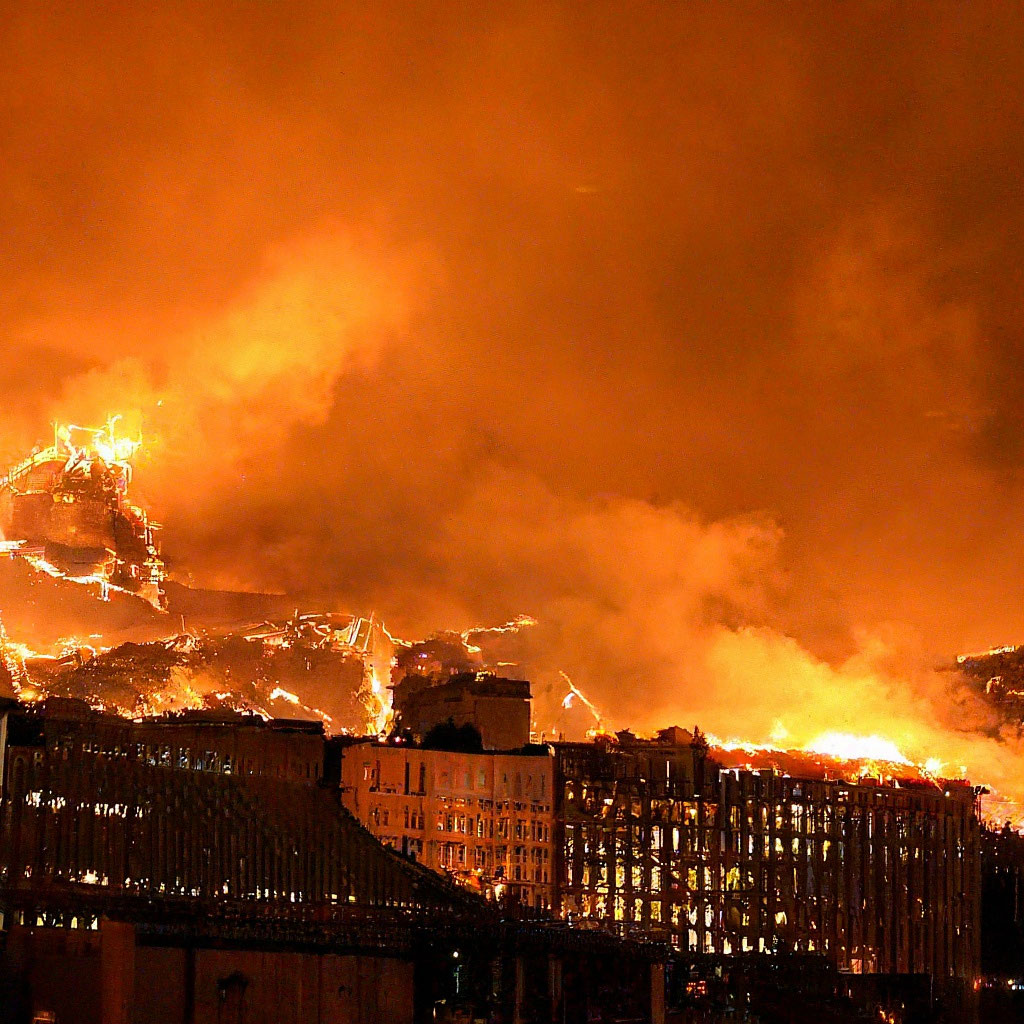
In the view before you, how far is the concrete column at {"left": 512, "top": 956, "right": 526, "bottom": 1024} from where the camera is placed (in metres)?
60.4

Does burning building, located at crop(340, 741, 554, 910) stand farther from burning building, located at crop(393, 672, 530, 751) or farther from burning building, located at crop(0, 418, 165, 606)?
burning building, located at crop(0, 418, 165, 606)

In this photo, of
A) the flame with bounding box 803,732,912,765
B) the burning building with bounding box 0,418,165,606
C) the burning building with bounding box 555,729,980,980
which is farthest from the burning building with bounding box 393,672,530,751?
the burning building with bounding box 0,418,165,606

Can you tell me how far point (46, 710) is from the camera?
75.5 metres

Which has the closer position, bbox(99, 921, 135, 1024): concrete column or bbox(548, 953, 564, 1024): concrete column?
bbox(99, 921, 135, 1024): concrete column

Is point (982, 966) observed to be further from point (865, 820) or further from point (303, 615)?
point (303, 615)

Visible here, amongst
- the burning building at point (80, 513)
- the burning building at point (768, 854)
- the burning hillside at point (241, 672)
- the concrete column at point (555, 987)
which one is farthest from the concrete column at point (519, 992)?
the burning building at point (80, 513)

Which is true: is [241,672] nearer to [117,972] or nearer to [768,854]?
[768,854]

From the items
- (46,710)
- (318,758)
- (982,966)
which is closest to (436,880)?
(318,758)

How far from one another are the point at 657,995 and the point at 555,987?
3713 mm

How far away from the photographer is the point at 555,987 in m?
62.7

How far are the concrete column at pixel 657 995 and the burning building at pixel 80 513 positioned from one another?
265ft

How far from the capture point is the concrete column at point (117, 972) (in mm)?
49344

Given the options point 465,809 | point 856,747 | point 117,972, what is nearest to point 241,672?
point 856,747

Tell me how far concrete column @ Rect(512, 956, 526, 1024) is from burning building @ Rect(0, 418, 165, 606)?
81887 millimetres
